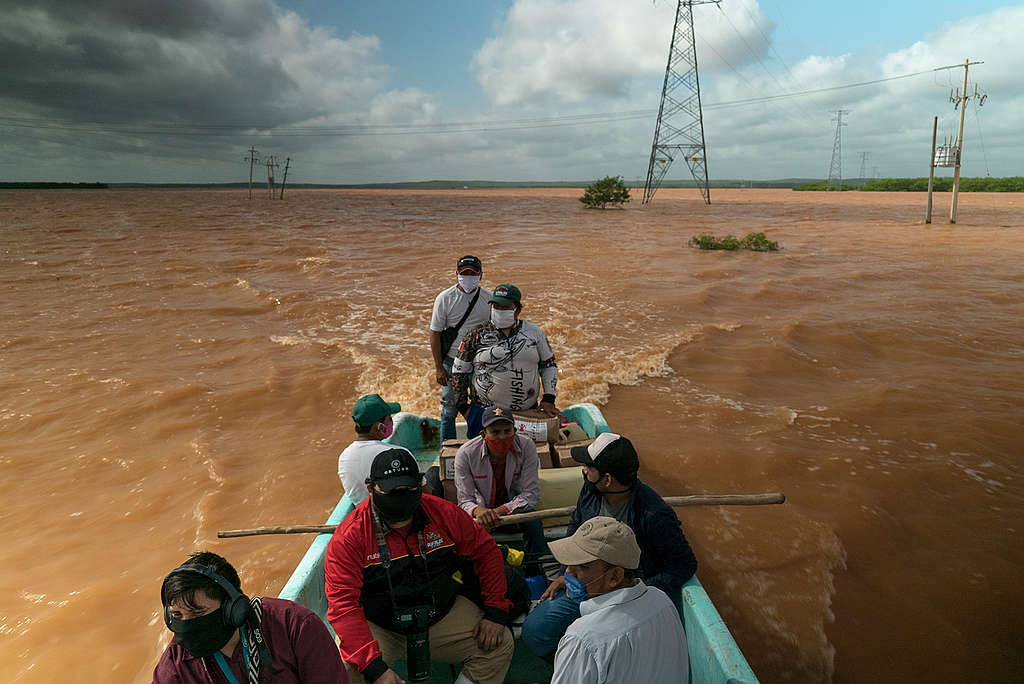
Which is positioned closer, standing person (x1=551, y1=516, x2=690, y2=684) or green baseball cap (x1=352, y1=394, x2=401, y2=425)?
standing person (x1=551, y1=516, x2=690, y2=684)

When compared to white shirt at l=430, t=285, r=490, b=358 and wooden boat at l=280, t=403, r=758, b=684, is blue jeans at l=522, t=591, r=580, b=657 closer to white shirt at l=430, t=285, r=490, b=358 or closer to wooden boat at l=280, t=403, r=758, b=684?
wooden boat at l=280, t=403, r=758, b=684

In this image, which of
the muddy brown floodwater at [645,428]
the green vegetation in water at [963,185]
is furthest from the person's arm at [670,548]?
the green vegetation in water at [963,185]

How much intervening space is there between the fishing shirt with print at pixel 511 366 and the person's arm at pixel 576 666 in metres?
2.48

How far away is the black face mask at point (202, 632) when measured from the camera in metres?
1.89

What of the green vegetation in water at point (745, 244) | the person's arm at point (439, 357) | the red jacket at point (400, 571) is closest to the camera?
the red jacket at point (400, 571)

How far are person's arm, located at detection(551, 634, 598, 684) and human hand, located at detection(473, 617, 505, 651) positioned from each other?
2.73 ft

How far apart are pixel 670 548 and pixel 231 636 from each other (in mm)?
2056

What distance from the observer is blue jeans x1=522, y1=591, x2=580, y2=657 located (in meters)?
2.94

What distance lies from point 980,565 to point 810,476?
161 centimetres

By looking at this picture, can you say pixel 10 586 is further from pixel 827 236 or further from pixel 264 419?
pixel 827 236

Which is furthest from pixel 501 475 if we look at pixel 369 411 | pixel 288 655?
pixel 288 655

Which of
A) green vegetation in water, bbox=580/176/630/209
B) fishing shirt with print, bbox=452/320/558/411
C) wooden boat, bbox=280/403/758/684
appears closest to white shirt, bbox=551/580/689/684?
wooden boat, bbox=280/403/758/684

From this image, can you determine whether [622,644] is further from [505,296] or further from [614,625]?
[505,296]

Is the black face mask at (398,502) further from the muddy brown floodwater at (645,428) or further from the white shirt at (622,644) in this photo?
the muddy brown floodwater at (645,428)
